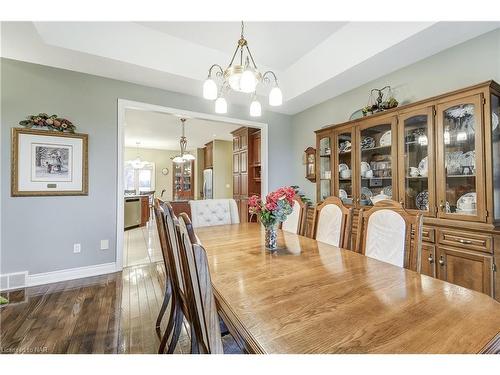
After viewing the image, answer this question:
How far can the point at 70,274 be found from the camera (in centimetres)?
284

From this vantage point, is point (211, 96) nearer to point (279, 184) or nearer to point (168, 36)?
point (168, 36)

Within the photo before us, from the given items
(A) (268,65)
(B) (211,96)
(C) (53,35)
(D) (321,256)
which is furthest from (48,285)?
(A) (268,65)

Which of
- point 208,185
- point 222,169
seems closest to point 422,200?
point 222,169

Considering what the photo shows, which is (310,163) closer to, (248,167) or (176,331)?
(248,167)

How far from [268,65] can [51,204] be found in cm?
340

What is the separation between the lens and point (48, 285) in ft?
8.78

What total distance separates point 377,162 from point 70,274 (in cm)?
389

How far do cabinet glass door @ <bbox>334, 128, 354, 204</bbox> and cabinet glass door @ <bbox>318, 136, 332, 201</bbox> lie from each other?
166 mm

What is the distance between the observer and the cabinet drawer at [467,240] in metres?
1.79

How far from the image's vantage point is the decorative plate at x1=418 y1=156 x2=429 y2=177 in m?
2.26

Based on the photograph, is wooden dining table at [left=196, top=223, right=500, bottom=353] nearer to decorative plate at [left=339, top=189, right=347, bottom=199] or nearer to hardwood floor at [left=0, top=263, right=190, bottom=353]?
hardwood floor at [left=0, top=263, right=190, bottom=353]

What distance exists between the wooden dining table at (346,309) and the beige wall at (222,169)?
609cm

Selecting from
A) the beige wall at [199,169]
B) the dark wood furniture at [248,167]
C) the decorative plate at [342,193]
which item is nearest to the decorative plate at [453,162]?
the decorative plate at [342,193]

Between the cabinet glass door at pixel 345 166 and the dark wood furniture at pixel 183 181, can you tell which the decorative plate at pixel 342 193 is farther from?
the dark wood furniture at pixel 183 181
